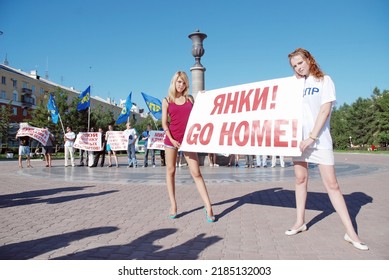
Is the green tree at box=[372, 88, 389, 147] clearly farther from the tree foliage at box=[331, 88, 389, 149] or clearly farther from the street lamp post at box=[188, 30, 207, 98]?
the street lamp post at box=[188, 30, 207, 98]

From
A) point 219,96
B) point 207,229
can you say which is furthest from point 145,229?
point 219,96

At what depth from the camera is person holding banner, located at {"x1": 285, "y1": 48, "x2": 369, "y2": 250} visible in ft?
10.2

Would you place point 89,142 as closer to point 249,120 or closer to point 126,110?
point 126,110

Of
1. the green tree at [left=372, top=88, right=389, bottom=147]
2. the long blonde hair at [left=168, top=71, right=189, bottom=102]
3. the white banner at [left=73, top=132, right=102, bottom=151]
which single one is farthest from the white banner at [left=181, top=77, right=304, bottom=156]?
the green tree at [left=372, top=88, right=389, bottom=147]

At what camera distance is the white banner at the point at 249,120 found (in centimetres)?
334

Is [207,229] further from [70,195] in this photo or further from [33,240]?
[70,195]

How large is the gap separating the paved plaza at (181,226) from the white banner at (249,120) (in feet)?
3.34

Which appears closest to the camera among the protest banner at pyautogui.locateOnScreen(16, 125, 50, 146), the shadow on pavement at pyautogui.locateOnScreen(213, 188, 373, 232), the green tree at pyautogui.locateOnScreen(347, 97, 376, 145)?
the shadow on pavement at pyautogui.locateOnScreen(213, 188, 373, 232)

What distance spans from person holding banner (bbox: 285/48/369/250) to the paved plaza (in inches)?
15.1

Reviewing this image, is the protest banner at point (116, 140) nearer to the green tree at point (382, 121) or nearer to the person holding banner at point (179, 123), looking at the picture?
the person holding banner at point (179, 123)

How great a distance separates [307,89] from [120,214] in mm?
3262

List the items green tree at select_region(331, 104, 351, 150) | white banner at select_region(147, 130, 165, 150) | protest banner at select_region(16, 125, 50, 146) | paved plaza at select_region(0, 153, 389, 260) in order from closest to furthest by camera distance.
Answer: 1. paved plaza at select_region(0, 153, 389, 260)
2. protest banner at select_region(16, 125, 50, 146)
3. white banner at select_region(147, 130, 165, 150)
4. green tree at select_region(331, 104, 351, 150)

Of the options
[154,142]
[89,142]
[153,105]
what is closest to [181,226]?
Answer: [154,142]

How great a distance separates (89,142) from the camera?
50.0 ft
